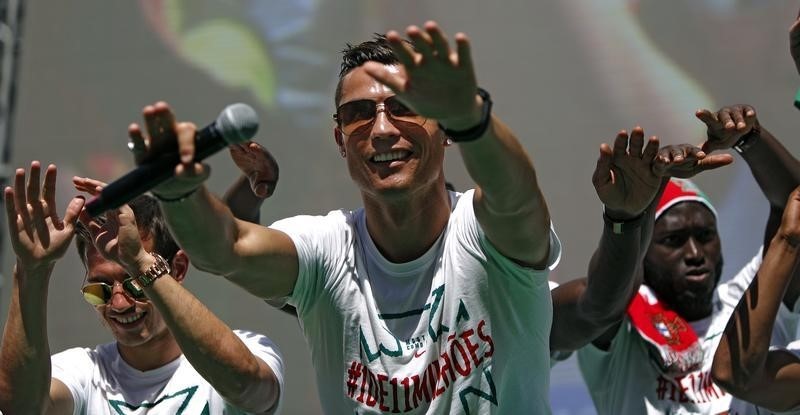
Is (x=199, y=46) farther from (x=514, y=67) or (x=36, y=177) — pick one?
(x=36, y=177)

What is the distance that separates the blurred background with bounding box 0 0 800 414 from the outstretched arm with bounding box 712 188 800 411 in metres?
1.60

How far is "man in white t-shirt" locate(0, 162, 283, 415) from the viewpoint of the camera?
308 centimetres

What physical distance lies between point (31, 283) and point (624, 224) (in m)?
1.58

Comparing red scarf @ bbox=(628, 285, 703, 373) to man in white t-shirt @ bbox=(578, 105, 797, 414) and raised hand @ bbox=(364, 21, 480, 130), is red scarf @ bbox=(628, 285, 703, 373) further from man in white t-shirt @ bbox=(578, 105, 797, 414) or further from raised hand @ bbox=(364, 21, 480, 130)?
raised hand @ bbox=(364, 21, 480, 130)

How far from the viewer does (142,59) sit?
5953 mm

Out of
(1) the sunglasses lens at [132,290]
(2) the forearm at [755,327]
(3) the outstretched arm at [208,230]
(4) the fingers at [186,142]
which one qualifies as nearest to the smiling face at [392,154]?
(3) the outstretched arm at [208,230]

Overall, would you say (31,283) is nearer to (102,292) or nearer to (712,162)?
(102,292)

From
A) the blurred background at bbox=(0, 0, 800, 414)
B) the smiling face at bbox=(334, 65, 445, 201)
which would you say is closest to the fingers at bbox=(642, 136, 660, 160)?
the smiling face at bbox=(334, 65, 445, 201)

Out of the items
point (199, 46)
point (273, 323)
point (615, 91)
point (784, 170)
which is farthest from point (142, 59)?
point (784, 170)

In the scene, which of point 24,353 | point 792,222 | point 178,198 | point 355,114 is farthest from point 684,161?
point 24,353

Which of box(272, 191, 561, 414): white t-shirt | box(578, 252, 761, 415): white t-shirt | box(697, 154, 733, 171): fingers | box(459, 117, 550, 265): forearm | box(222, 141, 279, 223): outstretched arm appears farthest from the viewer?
box(578, 252, 761, 415): white t-shirt

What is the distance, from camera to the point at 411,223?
3176mm

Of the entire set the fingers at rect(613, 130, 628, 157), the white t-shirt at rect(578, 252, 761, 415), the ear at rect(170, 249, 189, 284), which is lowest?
the white t-shirt at rect(578, 252, 761, 415)

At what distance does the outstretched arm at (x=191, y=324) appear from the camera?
303cm
